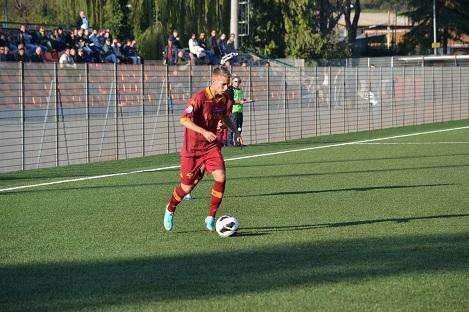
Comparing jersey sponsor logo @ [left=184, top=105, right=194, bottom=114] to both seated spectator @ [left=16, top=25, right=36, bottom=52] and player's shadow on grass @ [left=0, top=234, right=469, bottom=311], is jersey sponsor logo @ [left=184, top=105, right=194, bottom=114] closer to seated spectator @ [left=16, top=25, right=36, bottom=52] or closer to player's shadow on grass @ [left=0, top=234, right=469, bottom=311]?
player's shadow on grass @ [left=0, top=234, right=469, bottom=311]

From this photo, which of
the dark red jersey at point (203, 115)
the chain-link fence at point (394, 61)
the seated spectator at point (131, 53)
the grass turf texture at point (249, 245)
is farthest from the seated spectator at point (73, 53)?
the chain-link fence at point (394, 61)

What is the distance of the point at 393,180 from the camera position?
17047 mm

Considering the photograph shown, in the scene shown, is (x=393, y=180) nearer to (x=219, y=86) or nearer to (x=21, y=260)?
(x=219, y=86)

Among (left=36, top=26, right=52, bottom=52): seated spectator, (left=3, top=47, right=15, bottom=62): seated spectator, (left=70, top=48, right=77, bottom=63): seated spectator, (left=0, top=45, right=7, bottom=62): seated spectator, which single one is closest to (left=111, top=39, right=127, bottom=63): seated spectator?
(left=36, top=26, right=52, bottom=52): seated spectator

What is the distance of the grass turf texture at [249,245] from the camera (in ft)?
25.3

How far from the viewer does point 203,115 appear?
1119cm

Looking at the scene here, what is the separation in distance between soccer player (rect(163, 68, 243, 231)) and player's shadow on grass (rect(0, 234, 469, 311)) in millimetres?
1258

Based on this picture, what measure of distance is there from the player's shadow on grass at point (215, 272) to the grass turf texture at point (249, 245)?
15 millimetres

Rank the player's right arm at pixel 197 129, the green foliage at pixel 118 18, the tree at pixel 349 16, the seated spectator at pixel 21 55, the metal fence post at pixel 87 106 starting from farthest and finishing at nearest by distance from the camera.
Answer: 1. the tree at pixel 349 16
2. the green foliage at pixel 118 18
3. the seated spectator at pixel 21 55
4. the metal fence post at pixel 87 106
5. the player's right arm at pixel 197 129

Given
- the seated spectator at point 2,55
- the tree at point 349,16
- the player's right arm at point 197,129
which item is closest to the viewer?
the player's right arm at point 197,129

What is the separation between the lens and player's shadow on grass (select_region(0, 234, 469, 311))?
7.73 metres

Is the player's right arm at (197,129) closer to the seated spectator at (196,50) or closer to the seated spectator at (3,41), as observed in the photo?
the seated spectator at (3,41)

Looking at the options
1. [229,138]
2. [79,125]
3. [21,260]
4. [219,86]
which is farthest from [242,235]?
[229,138]

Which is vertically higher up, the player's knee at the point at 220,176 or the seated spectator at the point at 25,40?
the seated spectator at the point at 25,40
